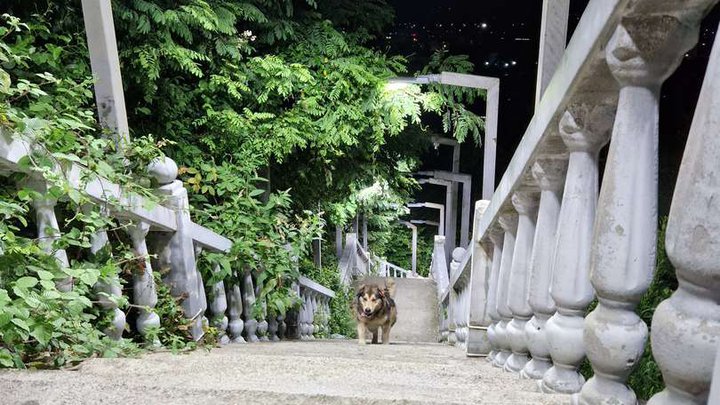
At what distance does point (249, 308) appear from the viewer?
184 inches

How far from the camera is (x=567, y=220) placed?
1.46m

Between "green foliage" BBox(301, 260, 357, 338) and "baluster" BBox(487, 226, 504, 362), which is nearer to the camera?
"baluster" BBox(487, 226, 504, 362)

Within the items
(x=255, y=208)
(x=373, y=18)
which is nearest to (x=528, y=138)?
(x=255, y=208)

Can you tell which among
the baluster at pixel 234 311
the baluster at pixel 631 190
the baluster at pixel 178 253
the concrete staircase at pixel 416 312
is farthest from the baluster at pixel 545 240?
the concrete staircase at pixel 416 312

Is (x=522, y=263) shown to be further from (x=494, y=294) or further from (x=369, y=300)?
(x=369, y=300)

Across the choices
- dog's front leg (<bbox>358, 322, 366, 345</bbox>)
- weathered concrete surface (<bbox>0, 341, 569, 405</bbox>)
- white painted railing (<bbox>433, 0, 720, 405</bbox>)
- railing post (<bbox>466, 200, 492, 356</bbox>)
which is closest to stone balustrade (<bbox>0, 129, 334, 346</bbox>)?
weathered concrete surface (<bbox>0, 341, 569, 405</bbox>)

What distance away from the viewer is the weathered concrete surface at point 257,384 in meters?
1.33

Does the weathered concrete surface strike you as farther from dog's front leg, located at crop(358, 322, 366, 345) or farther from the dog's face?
the dog's face

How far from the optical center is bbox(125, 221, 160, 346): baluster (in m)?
2.75

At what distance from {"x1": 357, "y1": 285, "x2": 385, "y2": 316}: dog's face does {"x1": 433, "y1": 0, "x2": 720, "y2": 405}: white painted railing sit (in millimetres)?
5187

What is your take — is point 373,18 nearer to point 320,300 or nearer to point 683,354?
point 320,300

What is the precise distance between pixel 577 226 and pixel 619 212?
33 centimetres

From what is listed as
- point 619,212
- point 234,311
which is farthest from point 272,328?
point 619,212

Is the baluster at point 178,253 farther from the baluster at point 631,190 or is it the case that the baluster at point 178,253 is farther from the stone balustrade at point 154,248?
the baluster at point 631,190
